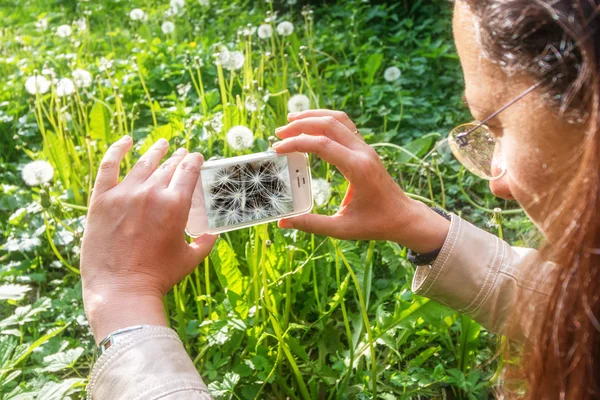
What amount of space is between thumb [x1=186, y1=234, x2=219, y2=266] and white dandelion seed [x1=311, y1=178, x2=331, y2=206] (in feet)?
1.49

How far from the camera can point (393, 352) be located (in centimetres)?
140

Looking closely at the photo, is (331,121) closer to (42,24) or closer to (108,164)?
(108,164)

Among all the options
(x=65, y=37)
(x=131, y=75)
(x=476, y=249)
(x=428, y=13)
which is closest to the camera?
(x=476, y=249)

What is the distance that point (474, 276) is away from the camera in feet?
3.88

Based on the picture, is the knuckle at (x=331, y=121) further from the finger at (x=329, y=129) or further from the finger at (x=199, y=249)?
the finger at (x=199, y=249)

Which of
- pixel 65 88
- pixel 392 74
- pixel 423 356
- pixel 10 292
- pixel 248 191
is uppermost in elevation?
pixel 248 191

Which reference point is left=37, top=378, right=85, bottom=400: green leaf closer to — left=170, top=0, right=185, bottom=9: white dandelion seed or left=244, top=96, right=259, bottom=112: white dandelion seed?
left=244, top=96, right=259, bottom=112: white dandelion seed

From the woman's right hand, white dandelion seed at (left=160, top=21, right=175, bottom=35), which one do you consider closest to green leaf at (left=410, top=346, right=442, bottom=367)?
the woman's right hand

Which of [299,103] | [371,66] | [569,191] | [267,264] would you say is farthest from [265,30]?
[569,191]

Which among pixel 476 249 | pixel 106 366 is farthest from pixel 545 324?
pixel 106 366

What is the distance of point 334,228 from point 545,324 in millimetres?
406

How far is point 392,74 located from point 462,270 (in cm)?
156

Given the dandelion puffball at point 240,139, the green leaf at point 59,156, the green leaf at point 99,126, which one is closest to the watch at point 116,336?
the dandelion puffball at point 240,139

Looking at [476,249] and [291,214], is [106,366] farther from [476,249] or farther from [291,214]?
[476,249]
